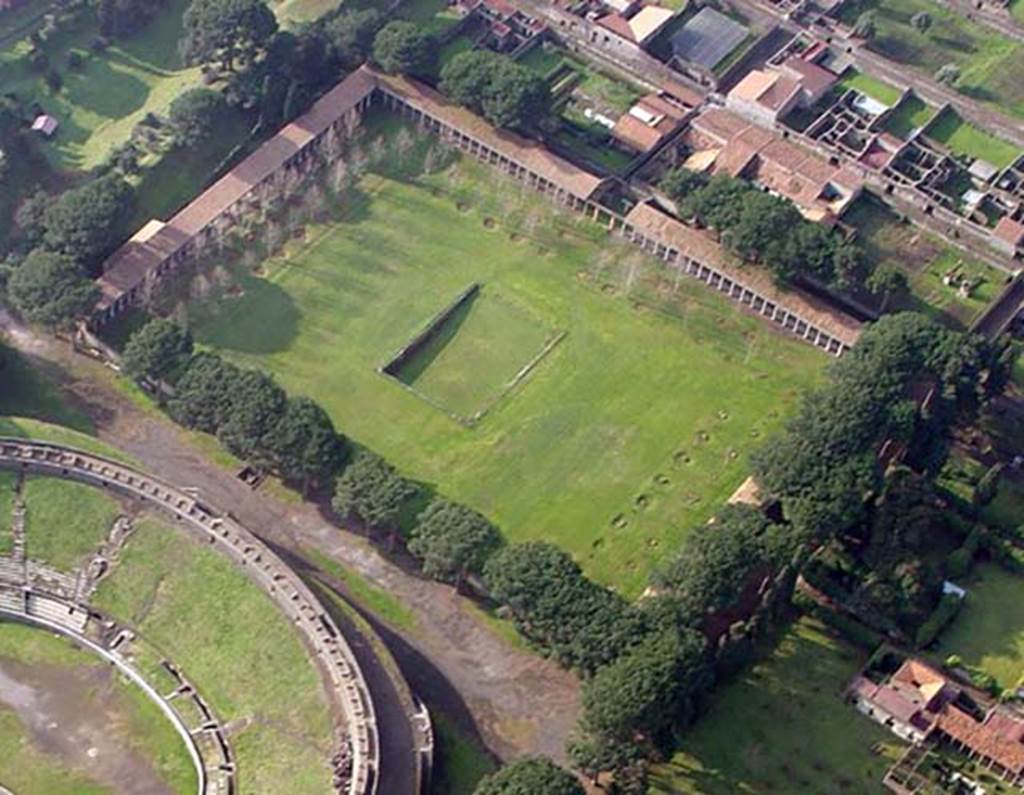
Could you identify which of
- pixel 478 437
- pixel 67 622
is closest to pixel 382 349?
pixel 478 437

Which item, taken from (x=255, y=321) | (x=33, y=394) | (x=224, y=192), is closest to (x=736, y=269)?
(x=255, y=321)

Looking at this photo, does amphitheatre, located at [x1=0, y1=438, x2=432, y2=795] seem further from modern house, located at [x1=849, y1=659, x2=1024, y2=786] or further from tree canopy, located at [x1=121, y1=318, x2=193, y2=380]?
modern house, located at [x1=849, y1=659, x2=1024, y2=786]

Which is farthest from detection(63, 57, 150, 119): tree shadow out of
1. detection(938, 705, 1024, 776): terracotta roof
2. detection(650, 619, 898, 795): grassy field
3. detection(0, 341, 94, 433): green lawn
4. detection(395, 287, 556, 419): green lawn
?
detection(938, 705, 1024, 776): terracotta roof

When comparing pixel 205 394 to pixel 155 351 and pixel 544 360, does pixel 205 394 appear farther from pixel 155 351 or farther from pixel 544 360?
pixel 544 360

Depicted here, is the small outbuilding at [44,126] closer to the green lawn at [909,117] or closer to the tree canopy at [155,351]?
the tree canopy at [155,351]

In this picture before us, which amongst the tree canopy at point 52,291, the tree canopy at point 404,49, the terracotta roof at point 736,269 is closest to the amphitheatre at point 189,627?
the tree canopy at point 52,291

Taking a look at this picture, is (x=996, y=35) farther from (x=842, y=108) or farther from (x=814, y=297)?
(x=814, y=297)
